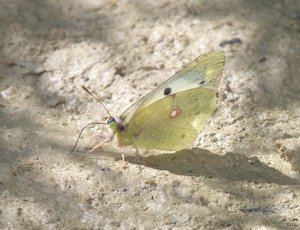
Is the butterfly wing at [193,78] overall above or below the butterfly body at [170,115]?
above

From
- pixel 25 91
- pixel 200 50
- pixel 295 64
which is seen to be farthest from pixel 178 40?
pixel 25 91

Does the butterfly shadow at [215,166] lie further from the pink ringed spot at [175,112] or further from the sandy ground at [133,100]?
the pink ringed spot at [175,112]

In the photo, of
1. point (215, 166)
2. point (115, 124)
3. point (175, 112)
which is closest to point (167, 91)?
point (175, 112)

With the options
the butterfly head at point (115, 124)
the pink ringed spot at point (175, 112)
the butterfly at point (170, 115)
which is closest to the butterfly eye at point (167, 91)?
the butterfly at point (170, 115)

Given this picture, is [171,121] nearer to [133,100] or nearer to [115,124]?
[115,124]

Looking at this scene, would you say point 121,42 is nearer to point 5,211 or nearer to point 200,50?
point 200,50
